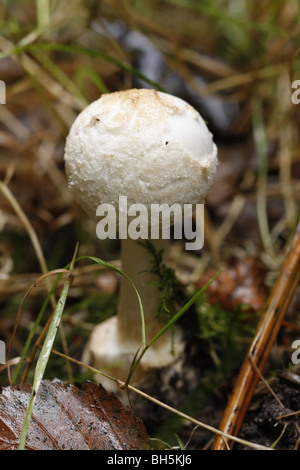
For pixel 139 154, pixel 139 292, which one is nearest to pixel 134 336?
pixel 139 292

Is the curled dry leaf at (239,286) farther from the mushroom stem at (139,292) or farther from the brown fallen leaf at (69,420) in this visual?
the brown fallen leaf at (69,420)

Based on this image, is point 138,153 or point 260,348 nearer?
point 138,153

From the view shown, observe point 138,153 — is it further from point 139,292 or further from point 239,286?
point 239,286

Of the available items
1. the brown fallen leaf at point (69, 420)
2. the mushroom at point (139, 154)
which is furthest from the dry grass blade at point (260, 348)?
the mushroom at point (139, 154)

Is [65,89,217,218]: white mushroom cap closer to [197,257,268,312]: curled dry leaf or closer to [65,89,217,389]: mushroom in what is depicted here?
[65,89,217,389]: mushroom

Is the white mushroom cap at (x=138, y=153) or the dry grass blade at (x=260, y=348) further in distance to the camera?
the dry grass blade at (x=260, y=348)
